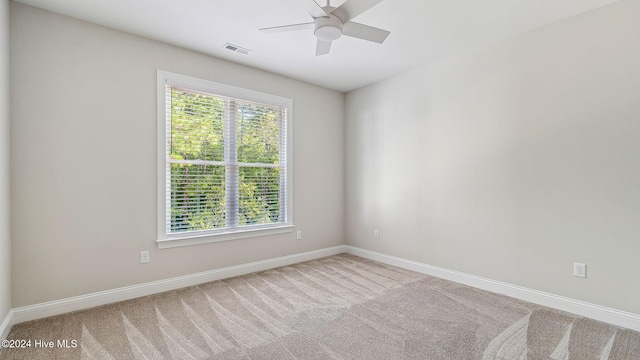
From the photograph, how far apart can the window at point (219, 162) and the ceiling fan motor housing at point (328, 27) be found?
188 centimetres

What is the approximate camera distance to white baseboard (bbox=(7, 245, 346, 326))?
2.55 metres

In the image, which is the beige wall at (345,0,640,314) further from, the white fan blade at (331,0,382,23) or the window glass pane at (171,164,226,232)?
the window glass pane at (171,164,226,232)

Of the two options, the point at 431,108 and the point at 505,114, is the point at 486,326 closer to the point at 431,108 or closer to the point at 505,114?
the point at 505,114

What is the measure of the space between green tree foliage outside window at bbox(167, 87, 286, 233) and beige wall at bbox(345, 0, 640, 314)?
1.74m

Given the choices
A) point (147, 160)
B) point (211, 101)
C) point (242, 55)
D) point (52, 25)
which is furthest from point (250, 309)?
point (52, 25)

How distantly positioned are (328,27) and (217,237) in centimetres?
269

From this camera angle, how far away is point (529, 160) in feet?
9.82

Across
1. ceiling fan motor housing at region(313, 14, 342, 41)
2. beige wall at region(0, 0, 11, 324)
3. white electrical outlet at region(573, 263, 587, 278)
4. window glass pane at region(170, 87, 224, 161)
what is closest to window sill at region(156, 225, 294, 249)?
window glass pane at region(170, 87, 224, 161)

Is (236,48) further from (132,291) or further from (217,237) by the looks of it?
→ (132,291)

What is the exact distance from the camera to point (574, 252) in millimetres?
2730

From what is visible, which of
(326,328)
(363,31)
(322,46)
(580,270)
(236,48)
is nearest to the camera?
(363,31)

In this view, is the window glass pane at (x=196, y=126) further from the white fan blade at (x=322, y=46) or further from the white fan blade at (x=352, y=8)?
the white fan blade at (x=352, y=8)

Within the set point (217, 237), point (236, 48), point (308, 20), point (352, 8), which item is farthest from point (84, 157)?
point (352, 8)

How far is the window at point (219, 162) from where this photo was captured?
3.32 metres
